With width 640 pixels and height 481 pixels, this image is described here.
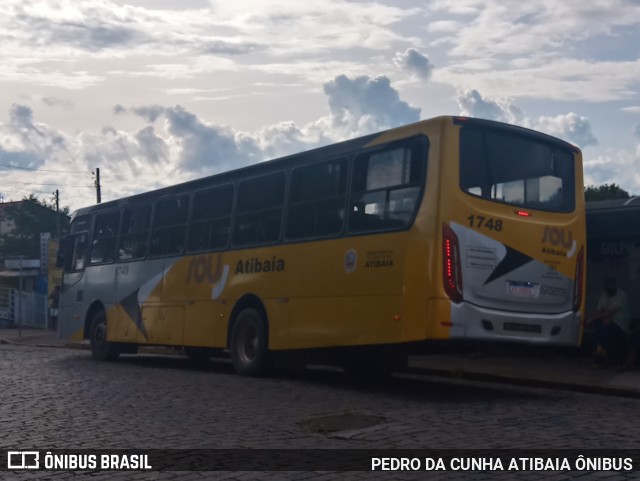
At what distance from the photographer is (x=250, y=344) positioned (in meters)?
16.2

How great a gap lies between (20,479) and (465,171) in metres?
6.87

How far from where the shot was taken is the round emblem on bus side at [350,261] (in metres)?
13.4

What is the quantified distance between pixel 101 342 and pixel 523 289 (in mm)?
11599

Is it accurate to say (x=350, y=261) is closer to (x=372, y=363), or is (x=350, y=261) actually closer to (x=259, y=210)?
(x=372, y=363)

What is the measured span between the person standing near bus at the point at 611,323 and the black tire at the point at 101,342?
33.9ft

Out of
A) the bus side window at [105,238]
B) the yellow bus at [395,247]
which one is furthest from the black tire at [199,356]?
the yellow bus at [395,247]

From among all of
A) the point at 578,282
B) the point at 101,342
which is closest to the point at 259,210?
the point at 578,282

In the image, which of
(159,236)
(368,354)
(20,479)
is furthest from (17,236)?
(20,479)

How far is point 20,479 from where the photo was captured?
7625 millimetres

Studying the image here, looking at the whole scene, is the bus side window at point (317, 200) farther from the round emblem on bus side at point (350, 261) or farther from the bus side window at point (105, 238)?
the bus side window at point (105, 238)

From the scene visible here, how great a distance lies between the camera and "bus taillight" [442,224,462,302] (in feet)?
39.9

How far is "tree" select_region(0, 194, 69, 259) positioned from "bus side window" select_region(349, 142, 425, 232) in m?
71.1

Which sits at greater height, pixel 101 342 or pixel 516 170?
pixel 516 170

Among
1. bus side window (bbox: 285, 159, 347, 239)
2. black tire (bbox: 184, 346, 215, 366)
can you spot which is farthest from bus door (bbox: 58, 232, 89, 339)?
bus side window (bbox: 285, 159, 347, 239)
